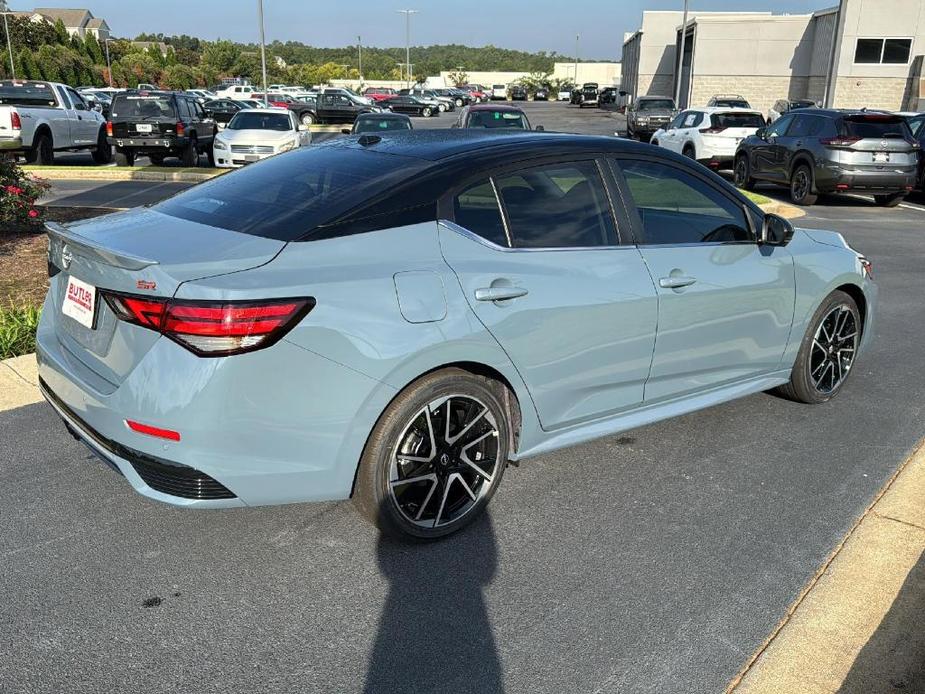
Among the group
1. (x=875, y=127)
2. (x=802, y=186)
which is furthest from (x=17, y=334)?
(x=875, y=127)

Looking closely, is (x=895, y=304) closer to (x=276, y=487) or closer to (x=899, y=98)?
(x=276, y=487)

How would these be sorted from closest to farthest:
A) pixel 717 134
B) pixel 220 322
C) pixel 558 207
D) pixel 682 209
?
pixel 220 322, pixel 558 207, pixel 682 209, pixel 717 134

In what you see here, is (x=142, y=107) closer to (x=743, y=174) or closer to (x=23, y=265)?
(x=23, y=265)

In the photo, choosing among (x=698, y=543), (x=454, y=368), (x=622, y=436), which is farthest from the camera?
(x=622, y=436)

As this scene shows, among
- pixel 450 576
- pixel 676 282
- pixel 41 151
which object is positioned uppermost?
pixel 676 282

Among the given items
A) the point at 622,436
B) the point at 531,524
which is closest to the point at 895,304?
the point at 622,436

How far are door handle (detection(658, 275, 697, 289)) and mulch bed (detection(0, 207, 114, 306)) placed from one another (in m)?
5.48

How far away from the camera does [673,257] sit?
4.16 meters

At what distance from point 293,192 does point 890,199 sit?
15.4 m

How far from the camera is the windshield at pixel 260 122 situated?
19.0 meters

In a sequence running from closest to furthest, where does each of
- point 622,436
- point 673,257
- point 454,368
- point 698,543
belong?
1. point 454,368
2. point 698,543
3. point 673,257
4. point 622,436

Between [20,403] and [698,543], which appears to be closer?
[698,543]

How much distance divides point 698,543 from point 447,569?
3.59 ft

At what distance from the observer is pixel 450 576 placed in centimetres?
338
